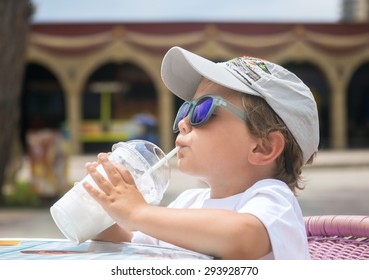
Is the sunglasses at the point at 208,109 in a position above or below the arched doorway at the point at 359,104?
above

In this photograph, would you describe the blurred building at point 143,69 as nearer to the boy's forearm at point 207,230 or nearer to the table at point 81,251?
the table at point 81,251

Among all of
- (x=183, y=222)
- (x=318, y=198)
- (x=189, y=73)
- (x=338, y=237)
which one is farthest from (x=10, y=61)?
(x=183, y=222)

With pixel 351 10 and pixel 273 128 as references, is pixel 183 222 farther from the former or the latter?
pixel 351 10

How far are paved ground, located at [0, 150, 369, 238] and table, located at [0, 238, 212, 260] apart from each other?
317cm

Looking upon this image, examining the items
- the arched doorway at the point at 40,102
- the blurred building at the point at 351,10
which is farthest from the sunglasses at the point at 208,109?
the blurred building at the point at 351,10

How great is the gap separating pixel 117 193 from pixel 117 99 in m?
25.6

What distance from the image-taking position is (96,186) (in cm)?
137

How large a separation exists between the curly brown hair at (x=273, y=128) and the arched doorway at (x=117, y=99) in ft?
80.0

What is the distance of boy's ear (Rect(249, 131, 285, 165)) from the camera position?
1.48 metres

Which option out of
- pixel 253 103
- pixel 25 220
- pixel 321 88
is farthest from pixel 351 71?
pixel 253 103

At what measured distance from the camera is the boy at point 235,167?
1.31 meters

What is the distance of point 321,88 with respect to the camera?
90.2 feet
